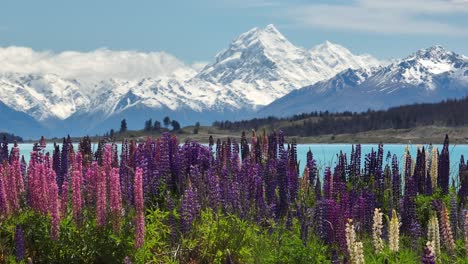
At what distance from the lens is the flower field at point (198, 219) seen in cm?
1451

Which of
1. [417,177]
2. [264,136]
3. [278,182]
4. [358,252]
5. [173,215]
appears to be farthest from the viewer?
[264,136]

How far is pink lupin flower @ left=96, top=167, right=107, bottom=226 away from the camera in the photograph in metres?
14.4

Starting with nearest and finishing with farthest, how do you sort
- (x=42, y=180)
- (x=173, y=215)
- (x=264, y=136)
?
(x=42, y=180), (x=173, y=215), (x=264, y=136)

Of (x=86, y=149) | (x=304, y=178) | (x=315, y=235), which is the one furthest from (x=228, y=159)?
(x=315, y=235)

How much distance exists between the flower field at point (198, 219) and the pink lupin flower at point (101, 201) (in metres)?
0.02

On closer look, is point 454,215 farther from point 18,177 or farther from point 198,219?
point 18,177

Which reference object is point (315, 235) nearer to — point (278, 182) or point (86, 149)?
point (278, 182)

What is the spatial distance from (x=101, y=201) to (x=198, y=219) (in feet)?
9.67

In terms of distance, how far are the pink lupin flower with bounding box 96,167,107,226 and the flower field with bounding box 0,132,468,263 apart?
2cm

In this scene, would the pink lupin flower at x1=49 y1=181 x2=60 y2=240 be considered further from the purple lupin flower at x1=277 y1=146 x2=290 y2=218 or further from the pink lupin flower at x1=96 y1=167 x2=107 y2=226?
the purple lupin flower at x1=277 y1=146 x2=290 y2=218

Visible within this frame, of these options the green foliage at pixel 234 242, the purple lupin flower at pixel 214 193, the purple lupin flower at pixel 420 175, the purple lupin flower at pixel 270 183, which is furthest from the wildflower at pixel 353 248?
the purple lupin flower at pixel 420 175

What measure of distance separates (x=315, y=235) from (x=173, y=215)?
295 centimetres

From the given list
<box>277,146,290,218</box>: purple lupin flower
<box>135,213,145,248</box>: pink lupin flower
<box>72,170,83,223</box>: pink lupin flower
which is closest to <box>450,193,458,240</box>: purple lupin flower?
<box>277,146,290,218</box>: purple lupin flower

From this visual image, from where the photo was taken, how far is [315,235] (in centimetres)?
1614
